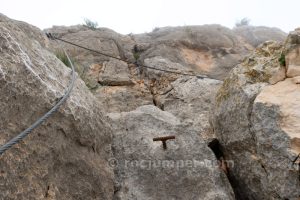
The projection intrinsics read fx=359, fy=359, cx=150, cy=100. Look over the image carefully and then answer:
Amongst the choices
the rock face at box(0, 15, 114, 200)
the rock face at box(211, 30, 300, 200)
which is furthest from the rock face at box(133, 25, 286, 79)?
the rock face at box(0, 15, 114, 200)

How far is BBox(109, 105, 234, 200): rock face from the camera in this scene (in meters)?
4.80

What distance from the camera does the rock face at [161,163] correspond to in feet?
15.8

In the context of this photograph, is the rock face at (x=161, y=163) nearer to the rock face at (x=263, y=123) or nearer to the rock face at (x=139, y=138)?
the rock face at (x=139, y=138)

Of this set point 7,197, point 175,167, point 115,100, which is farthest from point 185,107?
point 7,197

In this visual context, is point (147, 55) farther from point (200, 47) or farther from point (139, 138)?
point (139, 138)

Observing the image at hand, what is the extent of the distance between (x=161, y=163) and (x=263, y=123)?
1.50 meters

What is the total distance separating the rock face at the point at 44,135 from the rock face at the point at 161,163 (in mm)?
363

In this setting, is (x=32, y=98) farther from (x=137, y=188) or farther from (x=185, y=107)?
(x=185, y=107)

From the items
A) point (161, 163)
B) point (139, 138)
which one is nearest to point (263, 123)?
point (161, 163)

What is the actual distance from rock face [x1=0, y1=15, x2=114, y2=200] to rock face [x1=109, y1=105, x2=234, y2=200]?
363 millimetres

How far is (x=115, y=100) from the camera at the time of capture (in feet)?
26.9

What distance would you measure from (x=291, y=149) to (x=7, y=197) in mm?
3147

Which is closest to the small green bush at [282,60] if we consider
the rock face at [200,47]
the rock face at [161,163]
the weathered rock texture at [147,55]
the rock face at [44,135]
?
the rock face at [161,163]

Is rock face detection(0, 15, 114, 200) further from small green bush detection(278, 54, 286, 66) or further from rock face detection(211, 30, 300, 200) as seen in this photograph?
small green bush detection(278, 54, 286, 66)
